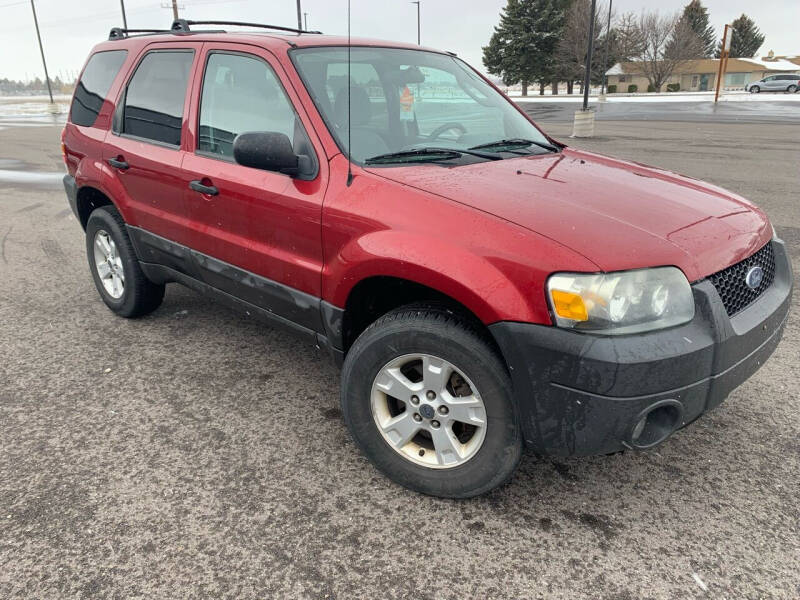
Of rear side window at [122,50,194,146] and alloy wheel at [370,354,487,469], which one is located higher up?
rear side window at [122,50,194,146]

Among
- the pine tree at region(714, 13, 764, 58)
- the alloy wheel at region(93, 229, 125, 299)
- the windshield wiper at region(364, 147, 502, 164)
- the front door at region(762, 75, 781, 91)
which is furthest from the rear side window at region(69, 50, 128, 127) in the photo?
the pine tree at region(714, 13, 764, 58)

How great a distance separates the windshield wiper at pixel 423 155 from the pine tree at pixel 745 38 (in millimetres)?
91925

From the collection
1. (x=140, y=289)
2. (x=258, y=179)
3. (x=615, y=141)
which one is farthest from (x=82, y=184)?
(x=615, y=141)

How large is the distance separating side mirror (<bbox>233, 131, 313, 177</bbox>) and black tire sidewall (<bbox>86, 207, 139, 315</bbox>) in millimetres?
1849

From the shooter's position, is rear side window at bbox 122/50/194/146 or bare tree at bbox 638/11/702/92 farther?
bare tree at bbox 638/11/702/92

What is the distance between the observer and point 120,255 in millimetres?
4059

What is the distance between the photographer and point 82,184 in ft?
13.9

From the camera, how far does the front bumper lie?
1.92 metres

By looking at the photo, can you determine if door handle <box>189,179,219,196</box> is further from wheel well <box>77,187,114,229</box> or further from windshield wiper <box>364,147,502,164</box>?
wheel well <box>77,187,114,229</box>

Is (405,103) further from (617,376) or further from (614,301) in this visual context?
(617,376)

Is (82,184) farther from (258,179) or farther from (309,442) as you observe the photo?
(309,442)

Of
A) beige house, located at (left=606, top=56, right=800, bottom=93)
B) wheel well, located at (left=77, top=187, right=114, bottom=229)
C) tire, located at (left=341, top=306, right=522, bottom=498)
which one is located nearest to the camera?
tire, located at (left=341, top=306, right=522, bottom=498)

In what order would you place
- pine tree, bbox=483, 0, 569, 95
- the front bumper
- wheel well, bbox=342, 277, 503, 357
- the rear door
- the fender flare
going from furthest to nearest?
pine tree, bbox=483, 0, 569, 95 < the rear door < wheel well, bbox=342, 277, 503, 357 < the fender flare < the front bumper

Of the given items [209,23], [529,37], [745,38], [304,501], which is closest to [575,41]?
[529,37]
